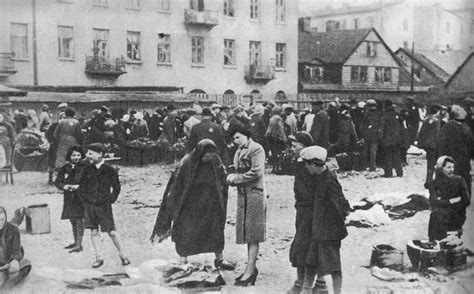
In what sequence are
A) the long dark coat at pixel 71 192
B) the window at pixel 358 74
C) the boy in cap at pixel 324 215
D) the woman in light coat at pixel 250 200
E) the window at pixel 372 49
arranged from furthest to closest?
1. the window at pixel 358 74
2. the window at pixel 372 49
3. the long dark coat at pixel 71 192
4. the woman in light coat at pixel 250 200
5. the boy in cap at pixel 324 215

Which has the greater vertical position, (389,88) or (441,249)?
(389,88)

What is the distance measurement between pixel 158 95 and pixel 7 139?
215 centimetres

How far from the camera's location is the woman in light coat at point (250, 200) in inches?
230

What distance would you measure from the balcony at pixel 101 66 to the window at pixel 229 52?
4.58 feet

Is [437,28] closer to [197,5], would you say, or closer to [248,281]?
[197,5]

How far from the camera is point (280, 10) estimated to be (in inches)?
295

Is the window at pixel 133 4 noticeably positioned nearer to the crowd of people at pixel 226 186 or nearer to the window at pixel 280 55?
the crowd of people at pixel 226 186

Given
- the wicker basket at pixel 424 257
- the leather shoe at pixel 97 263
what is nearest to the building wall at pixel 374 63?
the wicker basket at pixel 424 257

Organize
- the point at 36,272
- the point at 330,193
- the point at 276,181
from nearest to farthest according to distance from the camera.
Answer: the point at 330,193 < the point at 36,272 < the point at 276,181

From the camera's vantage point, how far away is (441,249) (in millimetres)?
6320

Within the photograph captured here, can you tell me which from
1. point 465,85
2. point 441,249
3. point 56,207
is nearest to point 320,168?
point 441,249

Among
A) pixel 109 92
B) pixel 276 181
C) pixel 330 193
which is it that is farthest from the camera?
pixel 276 181

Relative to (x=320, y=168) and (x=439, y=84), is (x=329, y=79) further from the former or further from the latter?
(x=320, y=168)

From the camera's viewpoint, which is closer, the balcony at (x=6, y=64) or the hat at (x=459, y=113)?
the balcony at (x=6, y=64)
